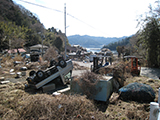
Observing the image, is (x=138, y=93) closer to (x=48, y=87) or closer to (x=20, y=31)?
(x=48, y=87)

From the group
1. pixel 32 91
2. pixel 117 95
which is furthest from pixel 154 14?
pixel 32 91

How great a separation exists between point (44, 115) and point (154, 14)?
18.4m

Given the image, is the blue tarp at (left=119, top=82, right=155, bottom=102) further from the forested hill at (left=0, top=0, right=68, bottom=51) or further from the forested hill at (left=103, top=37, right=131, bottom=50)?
the forested hill at (left=103, top=37, right=131, bottom=50)

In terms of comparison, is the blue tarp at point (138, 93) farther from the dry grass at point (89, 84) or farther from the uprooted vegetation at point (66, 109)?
the dry grass at point (89, 84)

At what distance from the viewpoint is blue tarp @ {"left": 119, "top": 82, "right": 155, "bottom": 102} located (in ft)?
18.0

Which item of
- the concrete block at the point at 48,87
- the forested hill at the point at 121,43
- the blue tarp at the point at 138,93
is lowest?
the concrete block at the point at 48,87

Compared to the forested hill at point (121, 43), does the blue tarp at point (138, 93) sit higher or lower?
lower

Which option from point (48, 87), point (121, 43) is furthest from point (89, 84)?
point (121, 43)

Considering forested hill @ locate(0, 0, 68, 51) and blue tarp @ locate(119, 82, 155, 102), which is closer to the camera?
blue tarp @ locate(119, 82, 155, 102)

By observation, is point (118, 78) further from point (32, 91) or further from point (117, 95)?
point (32, 91)

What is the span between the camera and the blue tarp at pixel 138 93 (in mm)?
5480

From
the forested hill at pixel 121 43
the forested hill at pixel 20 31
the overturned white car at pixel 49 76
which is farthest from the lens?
the forested hill at pixel 121 43

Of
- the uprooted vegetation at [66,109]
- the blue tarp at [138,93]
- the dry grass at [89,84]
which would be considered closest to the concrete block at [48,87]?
the uprooted vegetation at [66,109]

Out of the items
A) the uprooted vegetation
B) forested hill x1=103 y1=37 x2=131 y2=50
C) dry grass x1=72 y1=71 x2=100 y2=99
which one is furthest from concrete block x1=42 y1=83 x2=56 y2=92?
forested hill x1=103 y1=37 x2=131 y2=50
